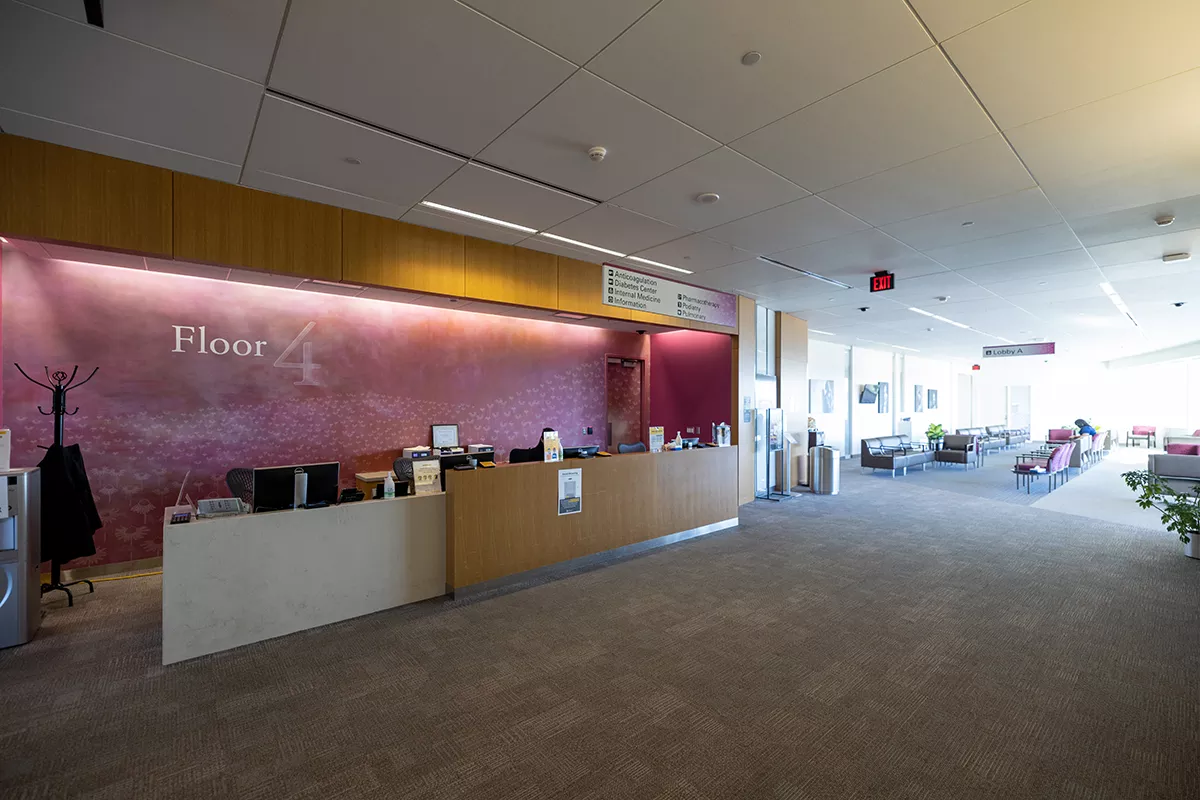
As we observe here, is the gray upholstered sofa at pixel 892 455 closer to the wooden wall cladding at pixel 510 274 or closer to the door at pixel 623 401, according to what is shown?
the door at pixel 623 401

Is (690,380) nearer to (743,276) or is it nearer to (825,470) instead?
(743,276)

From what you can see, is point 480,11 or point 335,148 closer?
point 480,11

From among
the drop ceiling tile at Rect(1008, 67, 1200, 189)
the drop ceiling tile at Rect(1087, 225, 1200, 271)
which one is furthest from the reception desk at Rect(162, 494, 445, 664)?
the drop ceiling tile at Rect(1087, 225, 1200, 271)

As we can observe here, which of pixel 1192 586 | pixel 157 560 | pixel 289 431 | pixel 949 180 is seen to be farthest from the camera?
pixel 289 431

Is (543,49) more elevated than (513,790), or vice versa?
(543,49)

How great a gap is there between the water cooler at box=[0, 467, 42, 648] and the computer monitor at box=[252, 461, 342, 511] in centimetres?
148

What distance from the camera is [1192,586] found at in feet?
15.4

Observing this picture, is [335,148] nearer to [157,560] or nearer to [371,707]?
[371,707]

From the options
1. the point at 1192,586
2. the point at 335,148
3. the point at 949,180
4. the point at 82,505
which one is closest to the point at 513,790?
the point at 335,148

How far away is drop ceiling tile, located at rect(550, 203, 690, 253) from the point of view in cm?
468

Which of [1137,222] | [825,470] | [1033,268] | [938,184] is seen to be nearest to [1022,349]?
[825,470]

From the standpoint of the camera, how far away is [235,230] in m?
4.01

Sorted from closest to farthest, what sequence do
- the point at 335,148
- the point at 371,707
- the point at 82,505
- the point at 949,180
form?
the point at 371,707 < the point at 335,148 < the point at 949,180 < the point at 82,505

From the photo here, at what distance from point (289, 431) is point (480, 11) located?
17.2 feet
